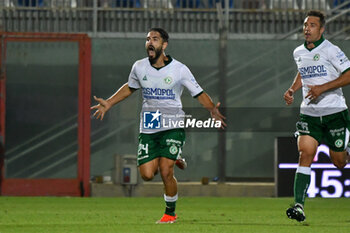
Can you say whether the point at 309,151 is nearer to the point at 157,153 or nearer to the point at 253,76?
the point at 157,153

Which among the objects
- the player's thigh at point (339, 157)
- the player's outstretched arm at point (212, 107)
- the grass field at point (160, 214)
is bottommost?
the grass field at point (160, 214)

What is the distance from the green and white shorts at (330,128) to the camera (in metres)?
10.7

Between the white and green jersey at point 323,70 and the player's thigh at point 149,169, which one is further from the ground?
the white and green jersey at point 323,70

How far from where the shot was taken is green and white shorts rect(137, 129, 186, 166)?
1080 cm

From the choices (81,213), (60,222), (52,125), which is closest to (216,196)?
(52,125)

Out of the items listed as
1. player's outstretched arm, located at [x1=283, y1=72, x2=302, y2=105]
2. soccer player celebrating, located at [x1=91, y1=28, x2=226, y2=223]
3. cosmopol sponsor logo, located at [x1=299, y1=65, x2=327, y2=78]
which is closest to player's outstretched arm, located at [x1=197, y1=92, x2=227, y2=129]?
soccer player celebrating, located at [x1=91, y1=28, x2=226, y2=223]

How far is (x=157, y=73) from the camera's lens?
10859 millimetres

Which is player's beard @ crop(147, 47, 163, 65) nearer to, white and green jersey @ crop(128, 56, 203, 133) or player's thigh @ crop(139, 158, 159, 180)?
white and green jersey @ crop(128, 56, 203, 133)

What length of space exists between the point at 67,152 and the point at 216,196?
2775 mm

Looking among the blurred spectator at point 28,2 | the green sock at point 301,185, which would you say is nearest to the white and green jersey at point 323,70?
the green sock at point 301,185

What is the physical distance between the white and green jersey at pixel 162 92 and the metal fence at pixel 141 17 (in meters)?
7.32

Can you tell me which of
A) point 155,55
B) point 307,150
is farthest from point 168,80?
point 307,150

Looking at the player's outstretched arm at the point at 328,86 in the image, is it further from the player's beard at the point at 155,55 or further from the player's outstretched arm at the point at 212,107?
the player's beard at the point at 155,55
